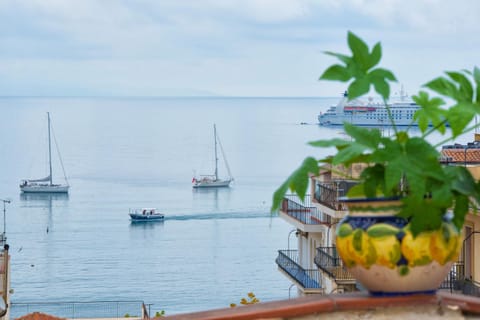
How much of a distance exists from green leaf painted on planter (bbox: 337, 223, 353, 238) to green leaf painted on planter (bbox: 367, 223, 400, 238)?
67 mm

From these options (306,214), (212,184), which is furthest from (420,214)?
(212,184)

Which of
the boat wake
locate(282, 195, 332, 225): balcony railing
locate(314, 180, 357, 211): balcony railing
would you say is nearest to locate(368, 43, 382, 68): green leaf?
locate(314, 180, 357, 211): balcony railing

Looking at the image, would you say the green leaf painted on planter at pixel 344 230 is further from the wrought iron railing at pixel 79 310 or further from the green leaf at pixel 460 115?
the wrought iron railing at pixel 79 310

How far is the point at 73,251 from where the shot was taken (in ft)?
265

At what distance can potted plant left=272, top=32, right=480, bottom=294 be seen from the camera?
4.07m

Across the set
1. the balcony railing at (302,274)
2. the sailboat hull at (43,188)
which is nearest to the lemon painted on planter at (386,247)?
the balcony railing at (302,274)

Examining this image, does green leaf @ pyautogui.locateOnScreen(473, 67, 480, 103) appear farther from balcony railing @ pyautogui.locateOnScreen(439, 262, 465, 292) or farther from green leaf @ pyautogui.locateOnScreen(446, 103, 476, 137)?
balcony railing @ pyautogui.locateOnScreen(439, 262, 465, 292)

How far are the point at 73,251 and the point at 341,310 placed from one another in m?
77.8

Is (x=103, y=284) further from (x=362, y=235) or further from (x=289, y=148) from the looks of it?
(x=289, y=148)

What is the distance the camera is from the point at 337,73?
4195 mm

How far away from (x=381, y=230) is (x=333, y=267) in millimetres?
24350

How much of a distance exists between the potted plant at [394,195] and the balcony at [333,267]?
23.0 metres

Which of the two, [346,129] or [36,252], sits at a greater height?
[346,129]

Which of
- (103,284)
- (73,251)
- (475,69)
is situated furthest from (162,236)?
(475,69)
